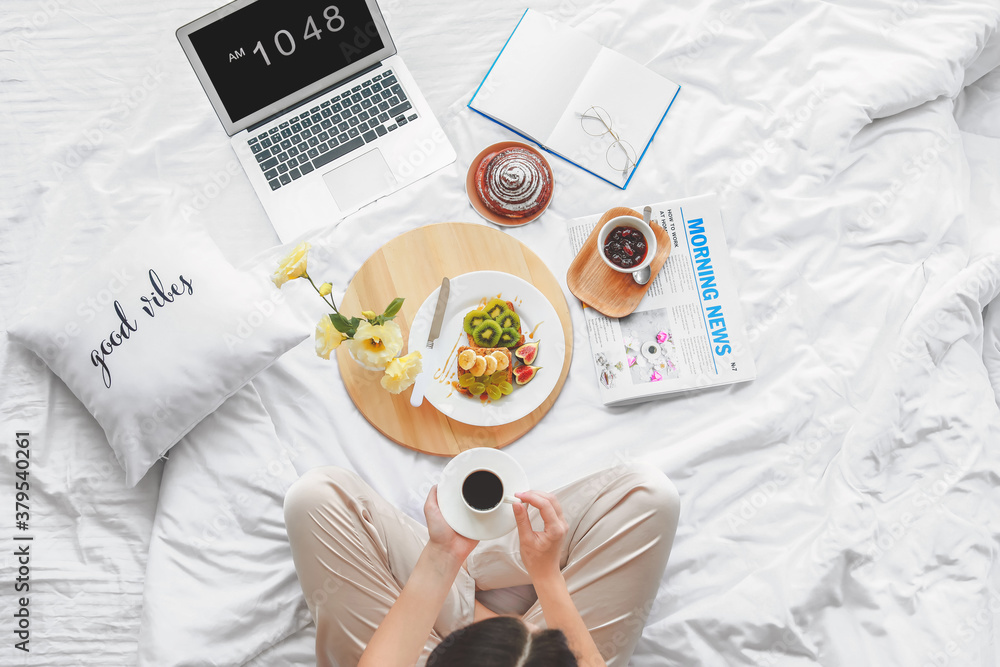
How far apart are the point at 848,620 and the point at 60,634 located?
144 cm

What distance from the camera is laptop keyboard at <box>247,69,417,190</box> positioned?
4.41 ft

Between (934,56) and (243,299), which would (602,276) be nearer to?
(243,299)

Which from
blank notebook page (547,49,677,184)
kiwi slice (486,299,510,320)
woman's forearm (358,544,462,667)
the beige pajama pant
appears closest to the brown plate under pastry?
blank notebook page (547,49,677,184)

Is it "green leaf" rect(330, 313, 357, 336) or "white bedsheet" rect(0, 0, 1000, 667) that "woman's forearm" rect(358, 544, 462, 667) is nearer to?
"white bedsheet" rect(0, 0, 1000, 667)

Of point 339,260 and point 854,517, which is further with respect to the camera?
point 339,260

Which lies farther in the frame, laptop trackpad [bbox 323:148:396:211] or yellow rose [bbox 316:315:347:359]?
laptop trackpad [bbox 323:148:396:211]

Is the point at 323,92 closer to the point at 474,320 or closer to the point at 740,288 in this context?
the point at 474,320

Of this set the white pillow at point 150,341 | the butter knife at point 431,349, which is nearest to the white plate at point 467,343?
the butter knife at point 431,349

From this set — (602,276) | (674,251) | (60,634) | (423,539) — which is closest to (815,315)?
(674,251)

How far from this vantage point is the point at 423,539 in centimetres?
118

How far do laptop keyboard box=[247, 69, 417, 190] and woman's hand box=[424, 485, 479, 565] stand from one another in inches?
30.3

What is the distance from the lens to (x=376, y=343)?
3.20ft

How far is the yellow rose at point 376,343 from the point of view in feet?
3.15

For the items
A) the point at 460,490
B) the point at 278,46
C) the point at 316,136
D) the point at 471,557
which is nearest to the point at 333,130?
the point at 316,136
